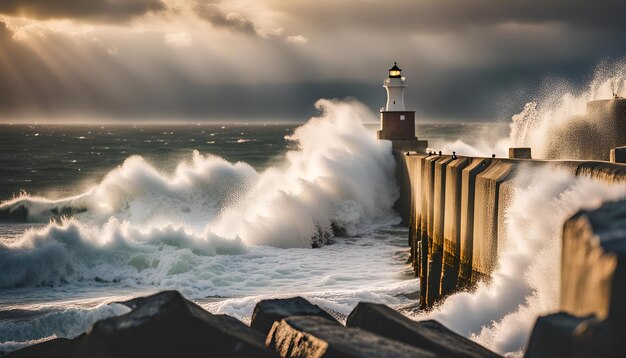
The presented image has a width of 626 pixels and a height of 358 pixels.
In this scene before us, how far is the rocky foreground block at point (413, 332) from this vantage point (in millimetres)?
3105

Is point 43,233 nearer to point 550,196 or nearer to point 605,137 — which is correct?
point 550,196

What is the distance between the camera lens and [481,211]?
258 inches

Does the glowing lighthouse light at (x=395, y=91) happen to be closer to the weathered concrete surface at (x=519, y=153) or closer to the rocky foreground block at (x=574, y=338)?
the weathered concrete surface at (x=519, y=153)

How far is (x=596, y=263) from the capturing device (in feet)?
6.93

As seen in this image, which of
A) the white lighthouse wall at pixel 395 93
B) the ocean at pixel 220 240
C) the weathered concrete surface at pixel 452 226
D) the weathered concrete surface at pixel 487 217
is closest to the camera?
the weathered concrete surface at pixel 487 217

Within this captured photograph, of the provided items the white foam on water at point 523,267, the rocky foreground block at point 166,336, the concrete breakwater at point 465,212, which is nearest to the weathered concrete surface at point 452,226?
the concrete breakwater at point 465,212

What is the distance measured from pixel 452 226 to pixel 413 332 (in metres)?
5.01

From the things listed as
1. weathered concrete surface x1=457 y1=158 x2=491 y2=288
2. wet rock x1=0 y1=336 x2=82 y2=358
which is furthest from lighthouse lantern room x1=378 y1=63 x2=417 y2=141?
wet rock x1=0 y1=336 x2=82 y2=358

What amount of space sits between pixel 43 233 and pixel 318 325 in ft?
32.3

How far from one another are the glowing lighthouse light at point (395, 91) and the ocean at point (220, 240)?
1.44m

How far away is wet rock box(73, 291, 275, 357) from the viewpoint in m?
3.30

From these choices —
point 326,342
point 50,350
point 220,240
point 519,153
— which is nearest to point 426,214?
point 519,153

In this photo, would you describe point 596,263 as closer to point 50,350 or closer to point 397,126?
point 50,350

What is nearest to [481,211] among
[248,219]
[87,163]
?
[248,219]
